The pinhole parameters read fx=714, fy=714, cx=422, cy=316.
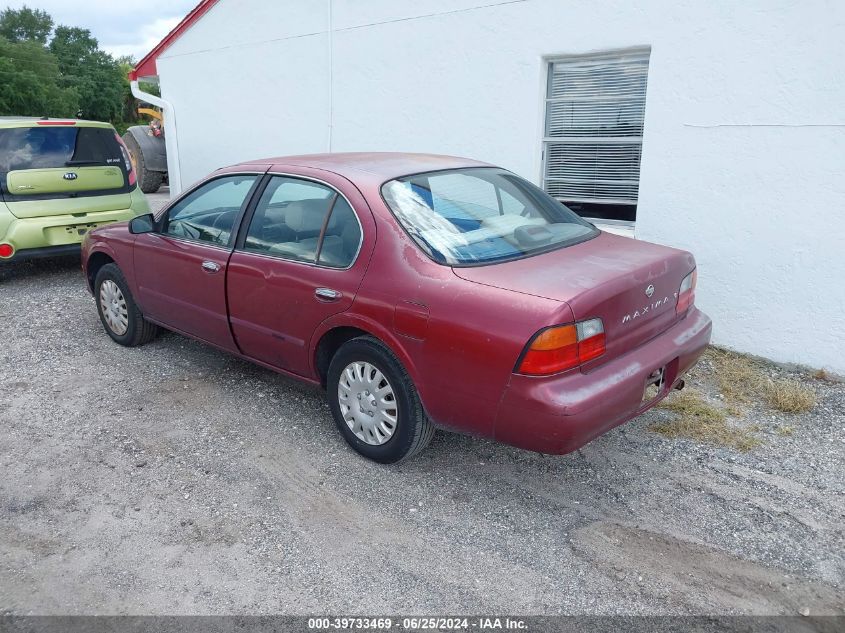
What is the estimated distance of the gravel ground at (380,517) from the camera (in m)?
2.88

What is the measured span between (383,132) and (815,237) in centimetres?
429

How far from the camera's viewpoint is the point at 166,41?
10125 millimetres

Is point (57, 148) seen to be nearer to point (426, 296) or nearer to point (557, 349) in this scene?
point (426, 296)

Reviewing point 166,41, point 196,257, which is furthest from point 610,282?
point 166,41

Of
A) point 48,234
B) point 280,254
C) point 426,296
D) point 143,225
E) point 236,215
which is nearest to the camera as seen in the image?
point 426,296

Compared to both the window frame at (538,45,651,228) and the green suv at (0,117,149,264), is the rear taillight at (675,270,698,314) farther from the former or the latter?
the green suv at (0,117,149,264)

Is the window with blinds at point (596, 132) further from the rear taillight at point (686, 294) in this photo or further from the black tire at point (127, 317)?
the black tire at point (127, 317)

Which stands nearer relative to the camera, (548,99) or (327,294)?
(327,294)

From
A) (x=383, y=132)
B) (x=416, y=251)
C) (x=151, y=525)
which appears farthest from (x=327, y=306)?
(x=383, y=132)

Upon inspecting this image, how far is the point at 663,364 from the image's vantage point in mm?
3471

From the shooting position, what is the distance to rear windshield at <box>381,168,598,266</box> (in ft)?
11.7

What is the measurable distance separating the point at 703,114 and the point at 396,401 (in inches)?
133

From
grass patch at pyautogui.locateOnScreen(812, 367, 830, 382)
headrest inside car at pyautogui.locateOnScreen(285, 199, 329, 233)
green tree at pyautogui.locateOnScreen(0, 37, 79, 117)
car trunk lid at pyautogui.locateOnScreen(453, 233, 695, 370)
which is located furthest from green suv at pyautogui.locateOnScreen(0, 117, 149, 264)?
green tree at pyautogui.locateOnScreen(0, 37, 79, 117)

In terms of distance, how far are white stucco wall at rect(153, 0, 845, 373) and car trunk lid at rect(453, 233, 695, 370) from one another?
67.5 inches
